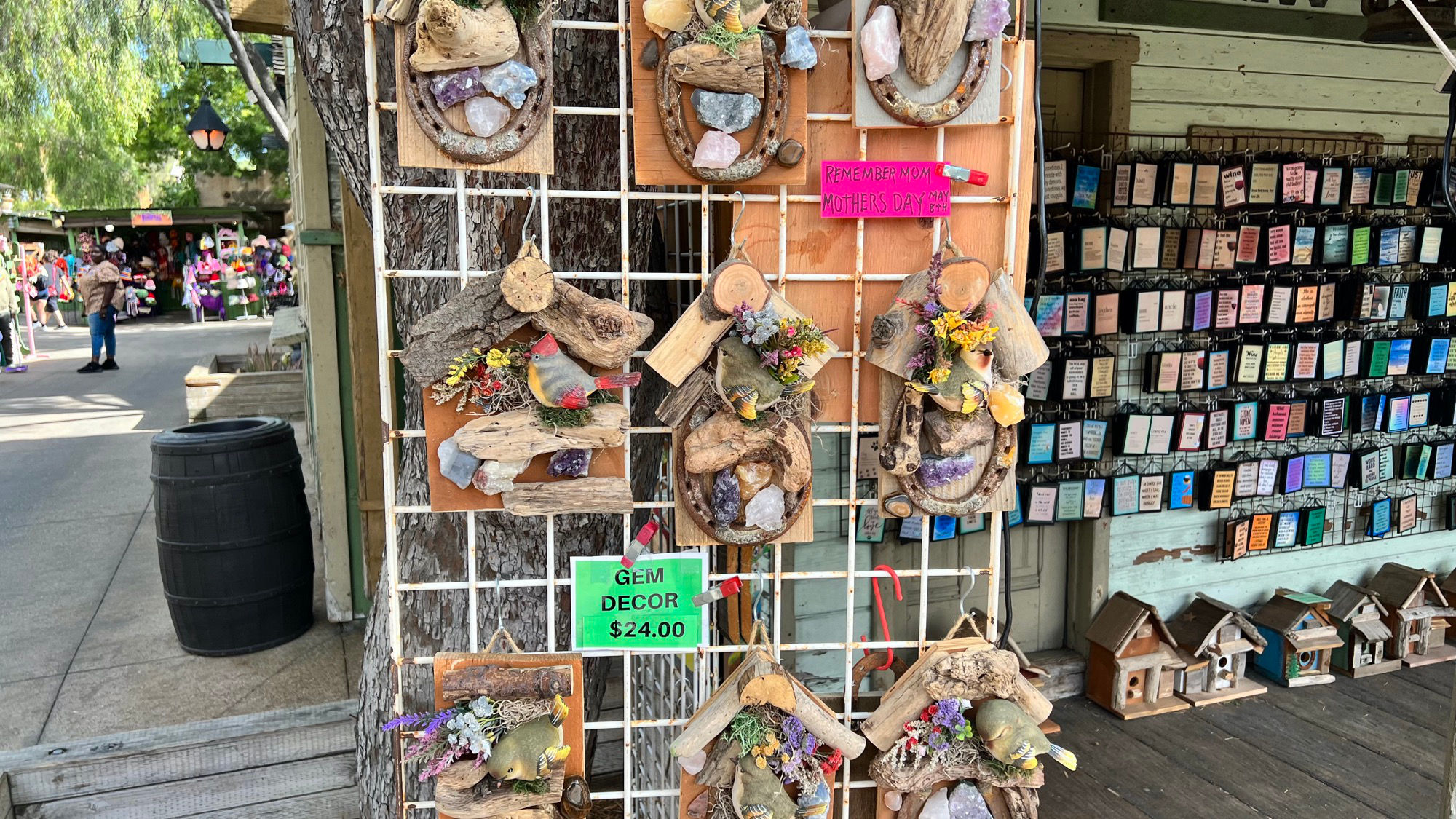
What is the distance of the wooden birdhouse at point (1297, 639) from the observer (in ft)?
11.3

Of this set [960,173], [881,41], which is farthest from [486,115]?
[960,173]

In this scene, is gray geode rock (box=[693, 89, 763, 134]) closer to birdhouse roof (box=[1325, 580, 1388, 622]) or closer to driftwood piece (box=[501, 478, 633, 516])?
driftwood piece (box=[501, 478, 633, 516])

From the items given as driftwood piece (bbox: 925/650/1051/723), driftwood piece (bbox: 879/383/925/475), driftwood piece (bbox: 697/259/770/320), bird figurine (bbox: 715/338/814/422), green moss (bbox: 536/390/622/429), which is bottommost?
driftwood piece (bbox: 925/650/1051/723)

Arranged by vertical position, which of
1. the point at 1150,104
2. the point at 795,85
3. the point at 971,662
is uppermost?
the point at 1150,104

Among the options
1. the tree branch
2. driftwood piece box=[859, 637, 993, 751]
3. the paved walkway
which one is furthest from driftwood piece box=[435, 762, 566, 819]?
the tree branch

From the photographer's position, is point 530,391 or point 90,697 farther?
point 90,697

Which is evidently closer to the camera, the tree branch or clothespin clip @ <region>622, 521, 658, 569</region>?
clothespin clip @ <region>622, 521, 658, 569</region>

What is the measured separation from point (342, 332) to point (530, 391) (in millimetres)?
2358

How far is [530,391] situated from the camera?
125cm

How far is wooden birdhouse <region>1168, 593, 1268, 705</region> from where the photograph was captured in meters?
3.35

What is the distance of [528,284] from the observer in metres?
1.19

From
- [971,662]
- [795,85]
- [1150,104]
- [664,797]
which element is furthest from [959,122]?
[1150,104]

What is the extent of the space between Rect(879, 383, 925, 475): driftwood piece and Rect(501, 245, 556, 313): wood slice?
53 centimetres

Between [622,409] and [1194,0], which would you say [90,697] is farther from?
[1194,0]
